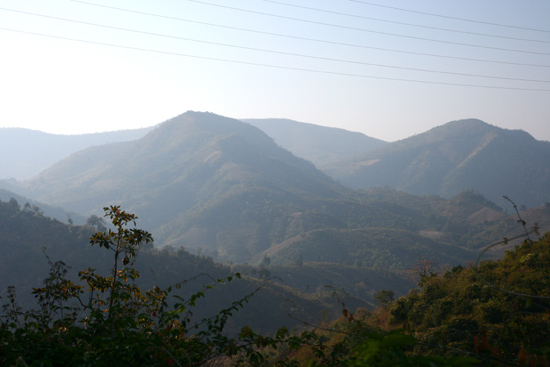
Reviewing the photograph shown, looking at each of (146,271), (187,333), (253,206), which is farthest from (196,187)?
(187,333)

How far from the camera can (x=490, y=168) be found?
195 meters

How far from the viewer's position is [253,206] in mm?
123125

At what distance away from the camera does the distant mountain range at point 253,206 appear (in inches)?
3593

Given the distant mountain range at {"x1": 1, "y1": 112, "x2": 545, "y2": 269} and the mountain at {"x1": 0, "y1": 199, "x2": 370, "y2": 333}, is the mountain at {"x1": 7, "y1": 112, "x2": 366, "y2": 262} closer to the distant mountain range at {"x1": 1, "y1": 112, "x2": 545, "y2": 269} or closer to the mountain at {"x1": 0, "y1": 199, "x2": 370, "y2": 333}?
the distant mountain range at {"x1": 1, "y1": 112, "x2": 545, "y2": 269}

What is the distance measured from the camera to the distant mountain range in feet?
299

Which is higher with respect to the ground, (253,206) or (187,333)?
(187,333)

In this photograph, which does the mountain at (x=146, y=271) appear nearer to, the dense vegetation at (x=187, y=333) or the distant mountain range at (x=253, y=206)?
the dense vegetation at (x=187, y=333)

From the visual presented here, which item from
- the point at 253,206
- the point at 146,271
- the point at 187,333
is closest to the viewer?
the point at 187,333

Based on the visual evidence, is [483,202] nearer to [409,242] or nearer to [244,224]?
[409,242]

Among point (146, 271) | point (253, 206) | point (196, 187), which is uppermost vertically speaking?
point (196, 187)

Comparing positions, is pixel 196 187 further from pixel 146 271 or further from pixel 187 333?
pixel 187 333

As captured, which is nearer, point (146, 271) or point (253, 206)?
point (146, 271)

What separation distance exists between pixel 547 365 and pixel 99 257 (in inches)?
2058

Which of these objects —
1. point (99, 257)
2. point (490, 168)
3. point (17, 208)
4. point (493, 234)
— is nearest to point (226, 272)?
point (99, 257)
